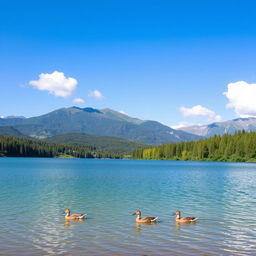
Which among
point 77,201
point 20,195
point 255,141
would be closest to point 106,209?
point 77,201

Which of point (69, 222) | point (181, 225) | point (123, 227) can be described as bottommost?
point (69, 222)

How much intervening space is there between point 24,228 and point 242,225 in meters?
17.7

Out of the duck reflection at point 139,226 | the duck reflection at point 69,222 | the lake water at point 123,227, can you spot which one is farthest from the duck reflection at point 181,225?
the duck reflection at point 69,222

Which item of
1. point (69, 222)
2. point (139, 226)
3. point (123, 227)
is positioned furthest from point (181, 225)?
point (69, 222)

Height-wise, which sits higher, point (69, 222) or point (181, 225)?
point (181, 225)

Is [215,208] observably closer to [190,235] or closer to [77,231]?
[190,235]

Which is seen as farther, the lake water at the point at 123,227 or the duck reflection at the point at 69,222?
the duck reflection at the point at 69,222

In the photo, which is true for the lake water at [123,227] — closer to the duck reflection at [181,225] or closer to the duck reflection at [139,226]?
the duck reflection at [139,226]

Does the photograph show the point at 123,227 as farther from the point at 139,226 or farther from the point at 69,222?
the point at 69,222

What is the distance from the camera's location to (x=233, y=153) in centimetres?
19888

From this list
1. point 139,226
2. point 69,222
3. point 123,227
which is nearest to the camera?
point 123,227

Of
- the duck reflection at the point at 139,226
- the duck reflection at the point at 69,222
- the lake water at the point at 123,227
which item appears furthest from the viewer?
the duck reflection at the point at 69,222

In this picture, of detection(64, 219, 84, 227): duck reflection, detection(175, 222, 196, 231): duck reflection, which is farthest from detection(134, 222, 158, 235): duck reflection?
detection(64, 219, 84, 227): duck reflection

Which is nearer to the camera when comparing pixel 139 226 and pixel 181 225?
pixel 139 226
